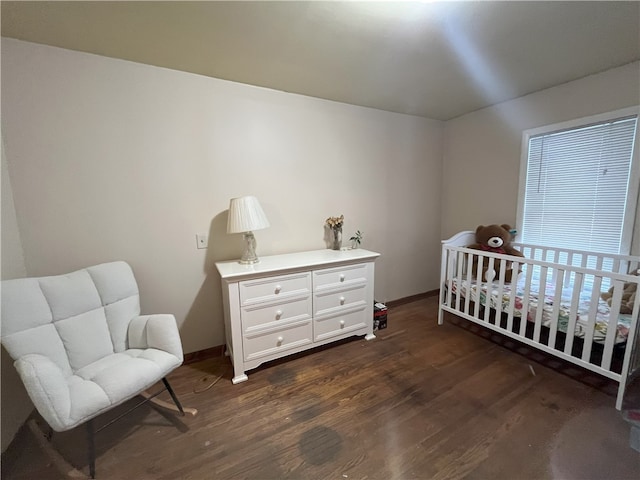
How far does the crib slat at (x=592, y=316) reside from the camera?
154 centimetres

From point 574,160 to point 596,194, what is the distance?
340mm

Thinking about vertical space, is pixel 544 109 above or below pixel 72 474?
above

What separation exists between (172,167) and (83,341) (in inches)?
47.5

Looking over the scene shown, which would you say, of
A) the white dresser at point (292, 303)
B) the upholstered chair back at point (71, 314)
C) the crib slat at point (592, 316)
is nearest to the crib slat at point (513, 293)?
the crib slat at point (592, 316)

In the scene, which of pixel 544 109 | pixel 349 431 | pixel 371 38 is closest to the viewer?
pixel 349 431

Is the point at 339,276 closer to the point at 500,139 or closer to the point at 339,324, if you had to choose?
the point at 339,324

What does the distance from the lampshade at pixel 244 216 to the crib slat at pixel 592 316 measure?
7.03ft

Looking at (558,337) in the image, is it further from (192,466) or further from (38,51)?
(38,51)

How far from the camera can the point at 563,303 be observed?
1.85 metres

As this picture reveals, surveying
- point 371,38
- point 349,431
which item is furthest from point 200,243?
point 371,38

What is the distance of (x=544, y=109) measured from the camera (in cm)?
231

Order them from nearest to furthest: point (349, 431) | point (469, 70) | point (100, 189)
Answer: point (349, 431) < point (100, 189) < point (469, 70)

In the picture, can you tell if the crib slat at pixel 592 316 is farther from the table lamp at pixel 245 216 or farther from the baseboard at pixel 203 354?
the baseboard at pixel 203 354

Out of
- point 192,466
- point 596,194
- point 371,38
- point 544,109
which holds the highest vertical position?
point 371,38
